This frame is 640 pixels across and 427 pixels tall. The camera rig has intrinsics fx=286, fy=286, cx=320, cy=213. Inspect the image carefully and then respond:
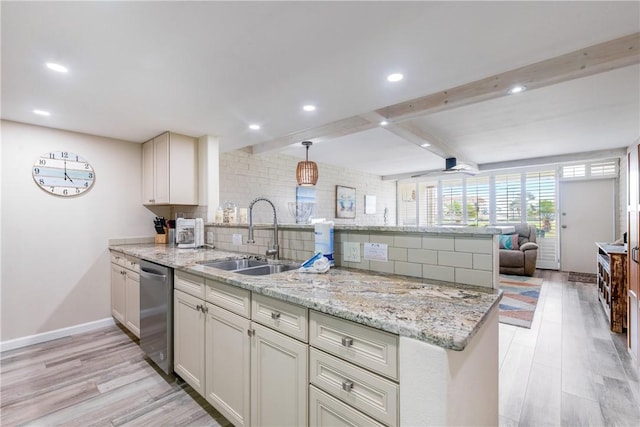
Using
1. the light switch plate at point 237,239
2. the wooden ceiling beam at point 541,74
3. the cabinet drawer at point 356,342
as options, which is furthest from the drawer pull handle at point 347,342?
the wooden ceiling beam at point 541,74

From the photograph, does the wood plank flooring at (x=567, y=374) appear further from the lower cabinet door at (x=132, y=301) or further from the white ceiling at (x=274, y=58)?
the lower cabinet door at (x=132, y=301)

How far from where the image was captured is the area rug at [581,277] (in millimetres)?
5309

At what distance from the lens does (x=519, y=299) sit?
4121 mm

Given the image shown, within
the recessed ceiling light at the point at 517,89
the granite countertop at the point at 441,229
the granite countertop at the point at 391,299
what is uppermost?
the recessed ceiling light at the point at 517,89

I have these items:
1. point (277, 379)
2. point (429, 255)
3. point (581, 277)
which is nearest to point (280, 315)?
point (277, 379)

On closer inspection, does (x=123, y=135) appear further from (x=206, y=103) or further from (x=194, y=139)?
(x=206, y=103)

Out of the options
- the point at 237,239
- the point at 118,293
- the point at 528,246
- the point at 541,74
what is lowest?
the point at 118,293

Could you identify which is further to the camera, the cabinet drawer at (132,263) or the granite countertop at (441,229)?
the cabinet drawer at (132,263)

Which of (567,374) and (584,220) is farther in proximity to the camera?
(584,220)

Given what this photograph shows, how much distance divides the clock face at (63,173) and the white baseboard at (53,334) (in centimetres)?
143

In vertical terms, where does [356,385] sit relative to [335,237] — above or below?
below

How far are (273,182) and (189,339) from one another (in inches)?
130

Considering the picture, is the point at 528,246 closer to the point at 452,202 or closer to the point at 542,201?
the point at 542,201

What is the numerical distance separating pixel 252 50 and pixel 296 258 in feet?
4.70
